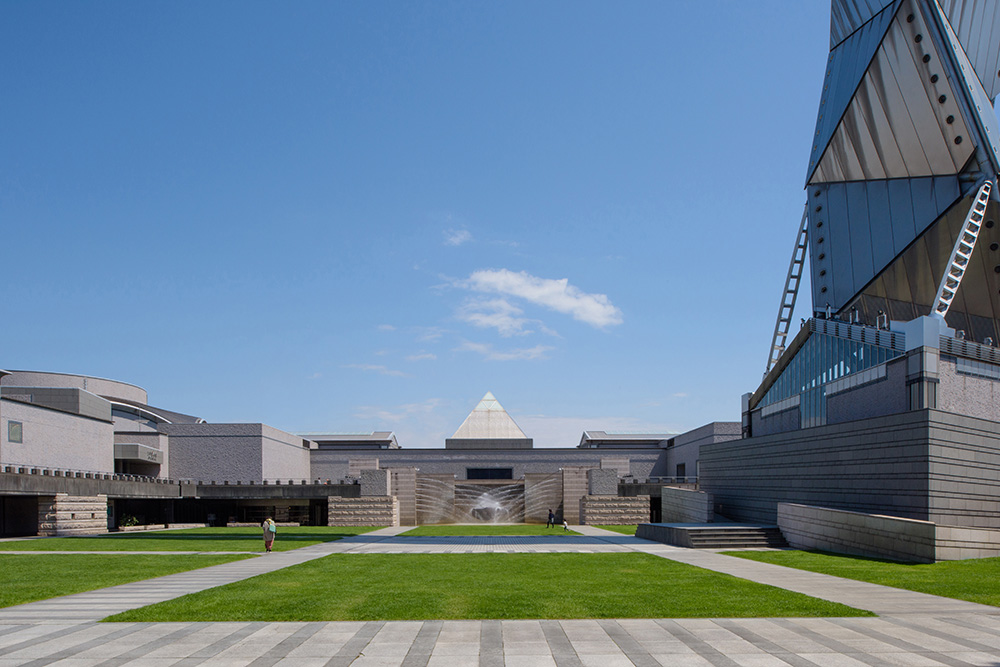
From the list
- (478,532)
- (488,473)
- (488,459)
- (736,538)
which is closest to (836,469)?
(736,538)

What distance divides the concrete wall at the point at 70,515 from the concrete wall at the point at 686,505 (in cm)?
3558

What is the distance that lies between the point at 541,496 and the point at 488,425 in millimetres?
24355

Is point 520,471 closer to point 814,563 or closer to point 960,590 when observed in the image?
point 814,563

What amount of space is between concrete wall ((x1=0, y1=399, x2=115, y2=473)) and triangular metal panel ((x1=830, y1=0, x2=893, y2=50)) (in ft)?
182

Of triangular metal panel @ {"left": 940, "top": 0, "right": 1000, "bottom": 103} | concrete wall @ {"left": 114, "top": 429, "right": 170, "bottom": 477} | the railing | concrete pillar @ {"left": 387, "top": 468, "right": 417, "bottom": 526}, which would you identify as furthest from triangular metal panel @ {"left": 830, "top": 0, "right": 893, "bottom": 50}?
concrete wall @ {"left": 114, "top": 429, "right": 170, "bottom": 477}

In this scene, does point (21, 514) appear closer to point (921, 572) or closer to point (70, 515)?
point (70, 515)

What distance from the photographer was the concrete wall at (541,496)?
5647cm

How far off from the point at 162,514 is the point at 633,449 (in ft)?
A: 150

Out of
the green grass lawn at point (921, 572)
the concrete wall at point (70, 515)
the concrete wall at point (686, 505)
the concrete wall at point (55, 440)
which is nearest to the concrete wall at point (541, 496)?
the concrete wall at point (686, 505)

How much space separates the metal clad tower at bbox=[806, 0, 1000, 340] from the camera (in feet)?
137

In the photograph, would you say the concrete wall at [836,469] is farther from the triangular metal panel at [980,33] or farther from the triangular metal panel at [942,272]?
the triangular metal panel at [980,33]

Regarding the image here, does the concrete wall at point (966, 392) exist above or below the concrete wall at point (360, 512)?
above

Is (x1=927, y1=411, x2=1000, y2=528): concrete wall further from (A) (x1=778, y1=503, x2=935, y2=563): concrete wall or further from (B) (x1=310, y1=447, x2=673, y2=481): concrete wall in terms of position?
(B) (x1=310, y1=447, x2=673, y2=481): concrete wall

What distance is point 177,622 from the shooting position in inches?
515
